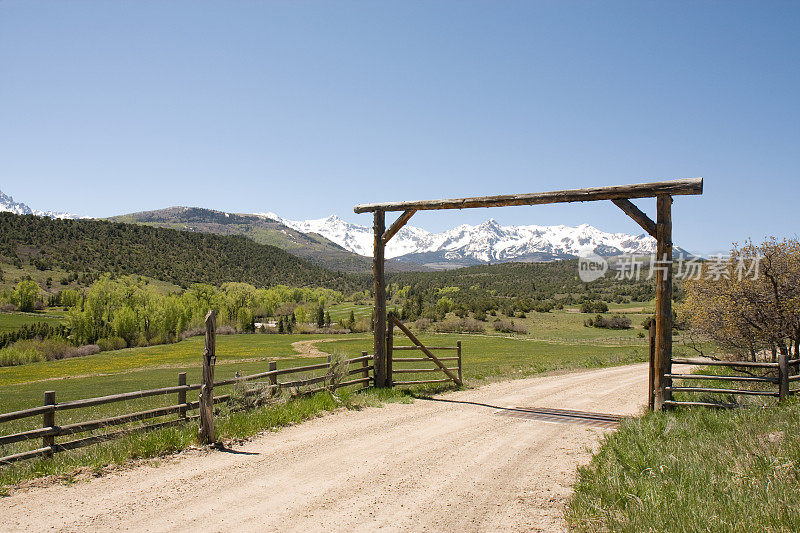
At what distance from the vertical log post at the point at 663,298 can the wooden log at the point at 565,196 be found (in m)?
0.29

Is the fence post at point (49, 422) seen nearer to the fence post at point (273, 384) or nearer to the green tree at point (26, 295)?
the fence post at point (273, 384)

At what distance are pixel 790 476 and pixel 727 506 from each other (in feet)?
4.15

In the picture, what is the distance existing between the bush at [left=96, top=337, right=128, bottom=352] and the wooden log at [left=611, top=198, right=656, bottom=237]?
242ft

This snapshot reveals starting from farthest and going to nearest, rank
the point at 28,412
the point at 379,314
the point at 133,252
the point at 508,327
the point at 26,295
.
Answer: the point at 133,252
the point at 26,295
the point at 508,327
the point at 379,314
the point at 28,412

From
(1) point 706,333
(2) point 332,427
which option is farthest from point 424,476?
(1) point 706,333

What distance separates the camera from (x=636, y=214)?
36.6 feet

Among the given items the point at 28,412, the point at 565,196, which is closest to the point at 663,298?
the point at 565,196

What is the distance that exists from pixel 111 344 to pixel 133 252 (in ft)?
272

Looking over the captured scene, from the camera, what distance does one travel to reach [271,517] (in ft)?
18.4

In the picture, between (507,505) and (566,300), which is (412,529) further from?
(566,300)

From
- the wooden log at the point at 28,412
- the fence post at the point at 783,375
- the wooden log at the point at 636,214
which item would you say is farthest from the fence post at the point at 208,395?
the fence post at the point at 783,375

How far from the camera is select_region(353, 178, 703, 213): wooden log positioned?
34.8 feet

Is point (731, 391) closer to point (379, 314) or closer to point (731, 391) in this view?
point (731, 391)

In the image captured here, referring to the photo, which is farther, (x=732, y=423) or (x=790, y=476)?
(x=732, y=423)
